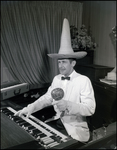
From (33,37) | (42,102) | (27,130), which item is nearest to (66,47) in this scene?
(33,37)

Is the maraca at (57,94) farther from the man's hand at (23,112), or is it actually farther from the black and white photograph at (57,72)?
the man's hand at (23,112)

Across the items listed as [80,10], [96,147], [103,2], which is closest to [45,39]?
[80,10]

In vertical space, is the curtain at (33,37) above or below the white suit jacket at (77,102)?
above

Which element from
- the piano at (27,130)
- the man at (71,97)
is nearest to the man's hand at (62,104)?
the man at (71,97)

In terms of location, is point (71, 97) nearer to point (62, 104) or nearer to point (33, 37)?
point (62, 104)

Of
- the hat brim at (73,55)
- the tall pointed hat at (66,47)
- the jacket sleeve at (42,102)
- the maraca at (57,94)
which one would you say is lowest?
the jacket sleeve at (42,102)

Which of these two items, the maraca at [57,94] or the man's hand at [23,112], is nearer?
the maraca at [57,94]

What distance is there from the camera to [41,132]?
0.69 metres

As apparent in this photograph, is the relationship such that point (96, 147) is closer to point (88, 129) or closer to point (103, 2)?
point (88, 129)

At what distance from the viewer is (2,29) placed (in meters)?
0.76

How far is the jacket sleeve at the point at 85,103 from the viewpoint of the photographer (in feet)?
2.20

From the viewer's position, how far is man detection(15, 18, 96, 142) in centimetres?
68

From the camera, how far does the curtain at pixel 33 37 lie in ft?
2.33

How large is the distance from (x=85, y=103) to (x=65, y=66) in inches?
6.7
